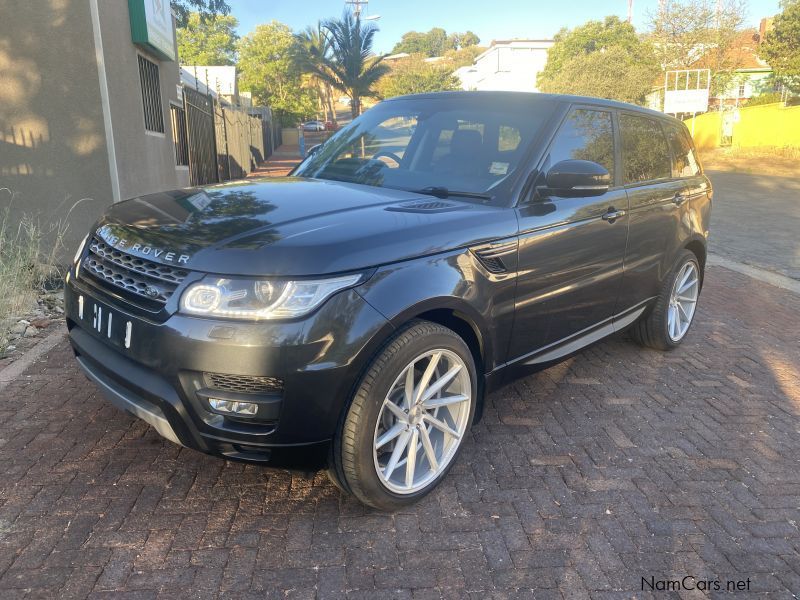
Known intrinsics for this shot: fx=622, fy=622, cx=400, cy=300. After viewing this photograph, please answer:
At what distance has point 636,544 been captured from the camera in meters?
2.68

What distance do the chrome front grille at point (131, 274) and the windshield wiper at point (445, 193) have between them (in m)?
1.43

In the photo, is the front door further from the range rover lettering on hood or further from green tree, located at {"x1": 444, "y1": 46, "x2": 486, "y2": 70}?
green tree, located at {"x1": 444, "y1": 46, "x2": 486, "y2": 70}

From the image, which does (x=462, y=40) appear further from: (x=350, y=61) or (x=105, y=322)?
(x=105, y=322)

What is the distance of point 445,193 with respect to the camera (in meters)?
3.32

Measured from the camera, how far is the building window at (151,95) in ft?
31.2

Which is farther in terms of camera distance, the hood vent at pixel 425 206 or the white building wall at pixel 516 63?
the white building wall at pixel 516 63

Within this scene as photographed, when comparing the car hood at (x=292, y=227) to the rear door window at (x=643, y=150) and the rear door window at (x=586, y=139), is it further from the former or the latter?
the rear door window at (x=643, y=150)

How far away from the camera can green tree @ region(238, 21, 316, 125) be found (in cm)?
5647

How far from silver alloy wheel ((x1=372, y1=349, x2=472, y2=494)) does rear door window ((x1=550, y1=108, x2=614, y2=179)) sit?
137 centimetres

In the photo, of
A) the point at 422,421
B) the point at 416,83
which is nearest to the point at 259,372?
the point at 422,421

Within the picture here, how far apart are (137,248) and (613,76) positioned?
47796 millimetres

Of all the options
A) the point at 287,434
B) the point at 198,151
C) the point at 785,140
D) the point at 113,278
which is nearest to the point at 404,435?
the point at 287,434

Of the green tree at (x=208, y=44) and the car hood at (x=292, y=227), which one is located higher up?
the green tree at (x=208, y=44)

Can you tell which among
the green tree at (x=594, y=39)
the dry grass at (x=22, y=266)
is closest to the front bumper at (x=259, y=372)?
the dry grass at (x=22, y=266)
